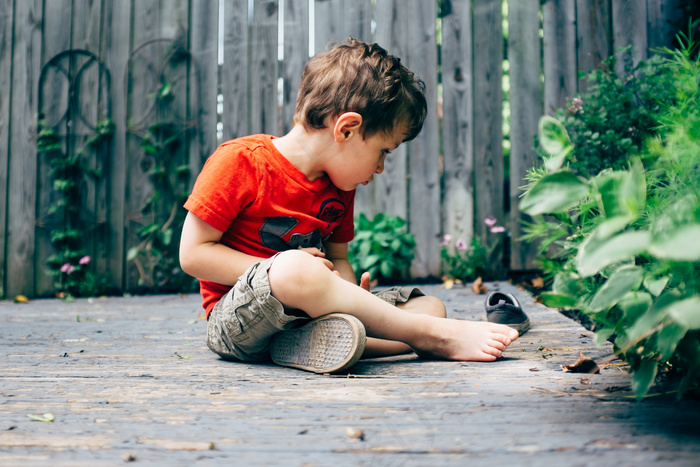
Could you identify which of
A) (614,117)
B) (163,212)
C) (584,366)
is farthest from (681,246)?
(163,212)

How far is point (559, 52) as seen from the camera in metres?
3.13

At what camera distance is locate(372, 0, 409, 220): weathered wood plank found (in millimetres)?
3238

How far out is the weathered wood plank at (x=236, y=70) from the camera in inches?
131

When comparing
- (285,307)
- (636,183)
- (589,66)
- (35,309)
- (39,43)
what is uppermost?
(39,43)

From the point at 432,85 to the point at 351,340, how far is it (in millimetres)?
2402

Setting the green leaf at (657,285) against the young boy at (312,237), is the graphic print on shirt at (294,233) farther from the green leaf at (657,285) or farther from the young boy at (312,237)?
the green leaf at (657,285)

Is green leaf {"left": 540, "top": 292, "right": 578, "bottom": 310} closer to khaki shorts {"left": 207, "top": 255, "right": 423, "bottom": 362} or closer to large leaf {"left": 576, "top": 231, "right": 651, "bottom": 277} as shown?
large leaf {"left": 576, "top": 231, "right": 651, "bottom": 277}

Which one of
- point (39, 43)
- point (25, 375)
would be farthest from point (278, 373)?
point (39, 43)

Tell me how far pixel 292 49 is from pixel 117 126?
1.26m

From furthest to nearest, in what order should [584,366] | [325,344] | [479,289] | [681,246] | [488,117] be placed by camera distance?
1. [488,117]
2. [479,289]
3. [325,344]
4. [584,366]
5. [681,246]

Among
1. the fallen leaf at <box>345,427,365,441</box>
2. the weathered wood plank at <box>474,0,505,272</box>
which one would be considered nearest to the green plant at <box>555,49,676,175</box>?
the weathered wood plank at <box>474,0,505,272</box>

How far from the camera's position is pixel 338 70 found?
5.16 ft

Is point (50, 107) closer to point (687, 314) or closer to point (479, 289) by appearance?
point (479, 289)

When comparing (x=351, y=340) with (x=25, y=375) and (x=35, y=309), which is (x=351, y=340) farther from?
(x=35, y=309)
